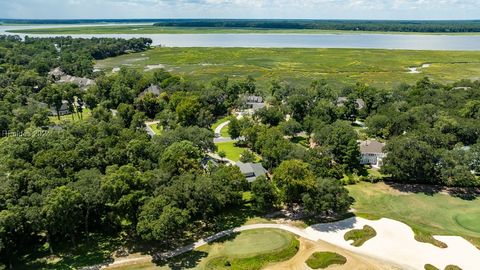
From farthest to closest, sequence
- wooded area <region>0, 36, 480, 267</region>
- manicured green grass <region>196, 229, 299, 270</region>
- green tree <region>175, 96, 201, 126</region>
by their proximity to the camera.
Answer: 1. green tree <region>175, 96, 201, 126</region>
2. wooded area <region>0, 36, 480, 267</region>
3. manicured green grass <region>196, 229, 299, 270</region>

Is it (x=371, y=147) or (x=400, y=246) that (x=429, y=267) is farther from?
(x=371, y=147)

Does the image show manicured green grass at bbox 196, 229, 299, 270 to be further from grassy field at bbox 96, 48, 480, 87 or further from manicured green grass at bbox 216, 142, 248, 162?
grassy field at bbox 96, 48, 480, 87

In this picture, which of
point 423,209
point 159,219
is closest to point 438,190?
point 423,209

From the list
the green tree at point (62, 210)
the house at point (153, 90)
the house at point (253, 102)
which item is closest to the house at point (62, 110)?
the house at point (153, 90)

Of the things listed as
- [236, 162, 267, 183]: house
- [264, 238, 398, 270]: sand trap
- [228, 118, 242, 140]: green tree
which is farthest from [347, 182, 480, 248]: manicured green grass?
[228, 118, 242, 140]: green tree

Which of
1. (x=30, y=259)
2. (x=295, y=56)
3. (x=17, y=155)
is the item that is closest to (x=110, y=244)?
(x=30, y=259)
